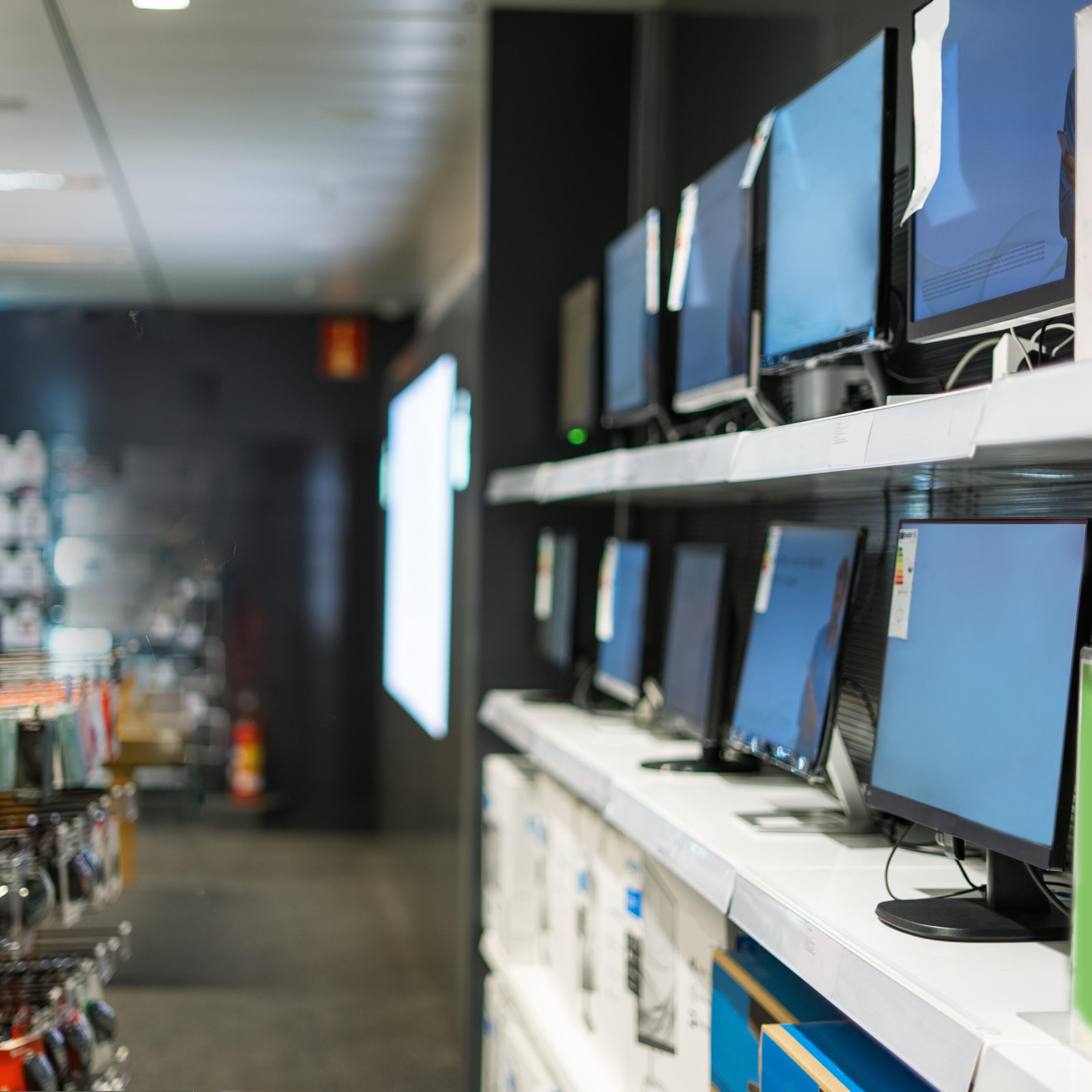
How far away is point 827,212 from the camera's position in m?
1.65

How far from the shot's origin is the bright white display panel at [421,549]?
405 centimetres

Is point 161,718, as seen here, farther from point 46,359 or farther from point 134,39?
point 134,39

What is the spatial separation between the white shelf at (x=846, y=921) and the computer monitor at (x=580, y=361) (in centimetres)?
98

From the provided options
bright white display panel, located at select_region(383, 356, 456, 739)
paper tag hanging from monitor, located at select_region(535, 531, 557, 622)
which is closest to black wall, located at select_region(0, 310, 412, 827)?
bright white display panel, located at select_region(383, 356, 456, 739)

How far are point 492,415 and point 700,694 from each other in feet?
4.34

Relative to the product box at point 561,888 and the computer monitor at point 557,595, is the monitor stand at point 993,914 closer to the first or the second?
the product box at point 561,888

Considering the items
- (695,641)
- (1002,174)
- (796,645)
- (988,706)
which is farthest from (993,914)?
(695,641)

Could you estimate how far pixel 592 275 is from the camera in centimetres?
328

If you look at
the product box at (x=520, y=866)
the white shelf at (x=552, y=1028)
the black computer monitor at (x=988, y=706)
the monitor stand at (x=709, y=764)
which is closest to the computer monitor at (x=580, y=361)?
the product box at (x=520, y=866)

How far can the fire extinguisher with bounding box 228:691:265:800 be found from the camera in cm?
403

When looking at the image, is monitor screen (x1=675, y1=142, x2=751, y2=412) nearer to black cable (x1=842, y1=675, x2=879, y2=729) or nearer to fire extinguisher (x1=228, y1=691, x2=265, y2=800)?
black cable (x1=842, y1=675, x2=879, y2=729)

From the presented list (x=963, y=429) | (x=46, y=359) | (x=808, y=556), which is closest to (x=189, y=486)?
(x=46, y=359)

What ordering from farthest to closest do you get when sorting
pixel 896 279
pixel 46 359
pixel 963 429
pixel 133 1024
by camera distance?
1. pixel 46 359
2. pixel 133 1024
3. pixel 896 279
4. pixel 963 429

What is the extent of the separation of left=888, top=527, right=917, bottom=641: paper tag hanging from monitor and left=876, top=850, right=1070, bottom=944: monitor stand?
272 mm
